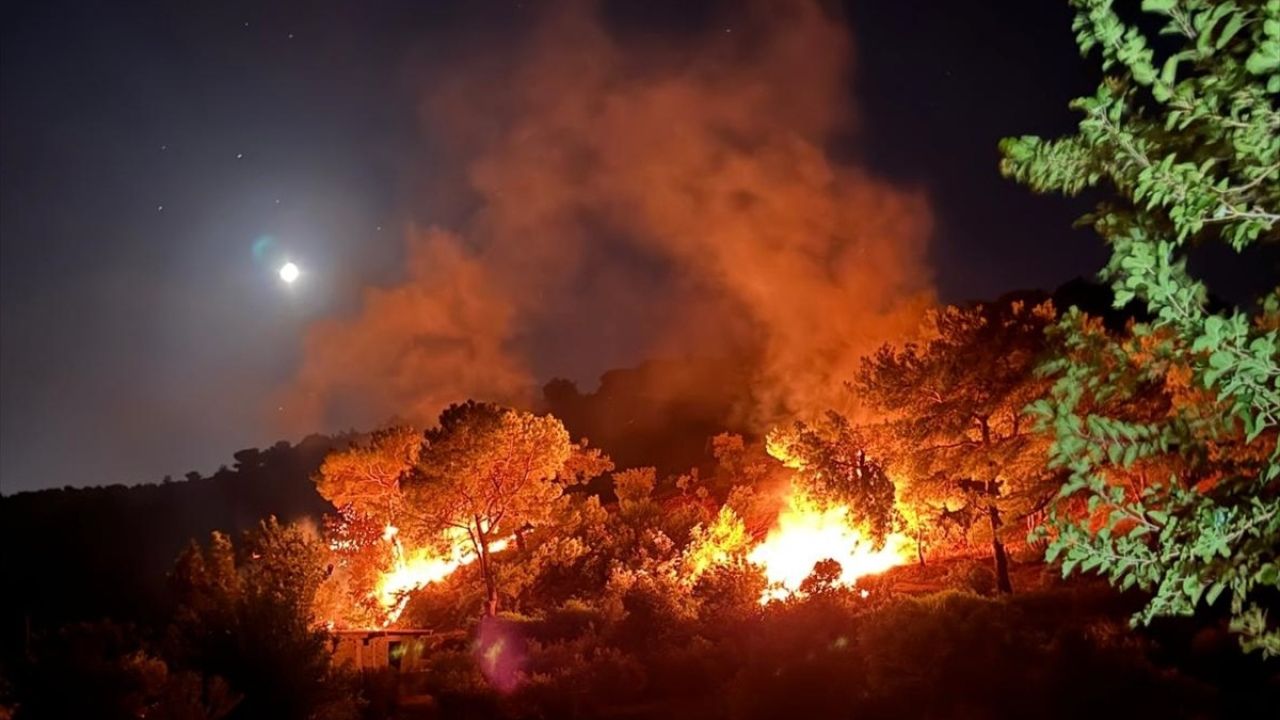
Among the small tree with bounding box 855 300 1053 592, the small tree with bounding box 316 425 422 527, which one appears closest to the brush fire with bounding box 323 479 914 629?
the small tree with bounding box 316 425 422 527

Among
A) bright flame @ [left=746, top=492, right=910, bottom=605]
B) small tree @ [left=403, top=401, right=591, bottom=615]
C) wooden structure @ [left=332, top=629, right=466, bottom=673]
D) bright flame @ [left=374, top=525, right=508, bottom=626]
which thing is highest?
small tree @ [left=403, top=401, right=591, bottom=615]

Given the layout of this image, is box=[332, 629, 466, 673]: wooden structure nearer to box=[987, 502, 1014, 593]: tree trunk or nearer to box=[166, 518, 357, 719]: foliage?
box=[166, 518, 357, 719]: foliage

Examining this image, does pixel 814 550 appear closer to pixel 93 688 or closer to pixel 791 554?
pixel 791 554

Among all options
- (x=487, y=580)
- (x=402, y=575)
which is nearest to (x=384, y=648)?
(x=487, y=580)

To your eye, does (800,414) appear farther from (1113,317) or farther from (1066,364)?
(1066,364)

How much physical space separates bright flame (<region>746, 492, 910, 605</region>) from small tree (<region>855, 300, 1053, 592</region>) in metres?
6.23

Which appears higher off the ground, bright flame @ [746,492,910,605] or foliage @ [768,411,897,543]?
foliage @ [768,411,897,543]

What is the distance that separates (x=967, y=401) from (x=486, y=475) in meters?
16.7

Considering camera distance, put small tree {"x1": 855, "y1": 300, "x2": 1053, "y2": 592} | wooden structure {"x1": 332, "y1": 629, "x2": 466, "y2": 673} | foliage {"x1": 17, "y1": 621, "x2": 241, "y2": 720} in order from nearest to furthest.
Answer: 1. foliage {"x1": 17, "y1": 621, "x2": 241, "y2": 720}
2. small tree {"x1": 855, "y1": 300, "x2": 1053, "y2": 592}
3. wooden structure {"x1": 332, "y1": 629, "x2": 466, "y2": 673}

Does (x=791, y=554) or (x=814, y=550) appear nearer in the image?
(x=814, y=550)

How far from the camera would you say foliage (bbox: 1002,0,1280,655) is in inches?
123

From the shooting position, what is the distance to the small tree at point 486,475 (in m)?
30.1

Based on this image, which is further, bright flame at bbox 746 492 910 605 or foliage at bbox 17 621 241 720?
bright flame at bbox 746 492 910 605

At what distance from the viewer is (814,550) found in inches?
1178
